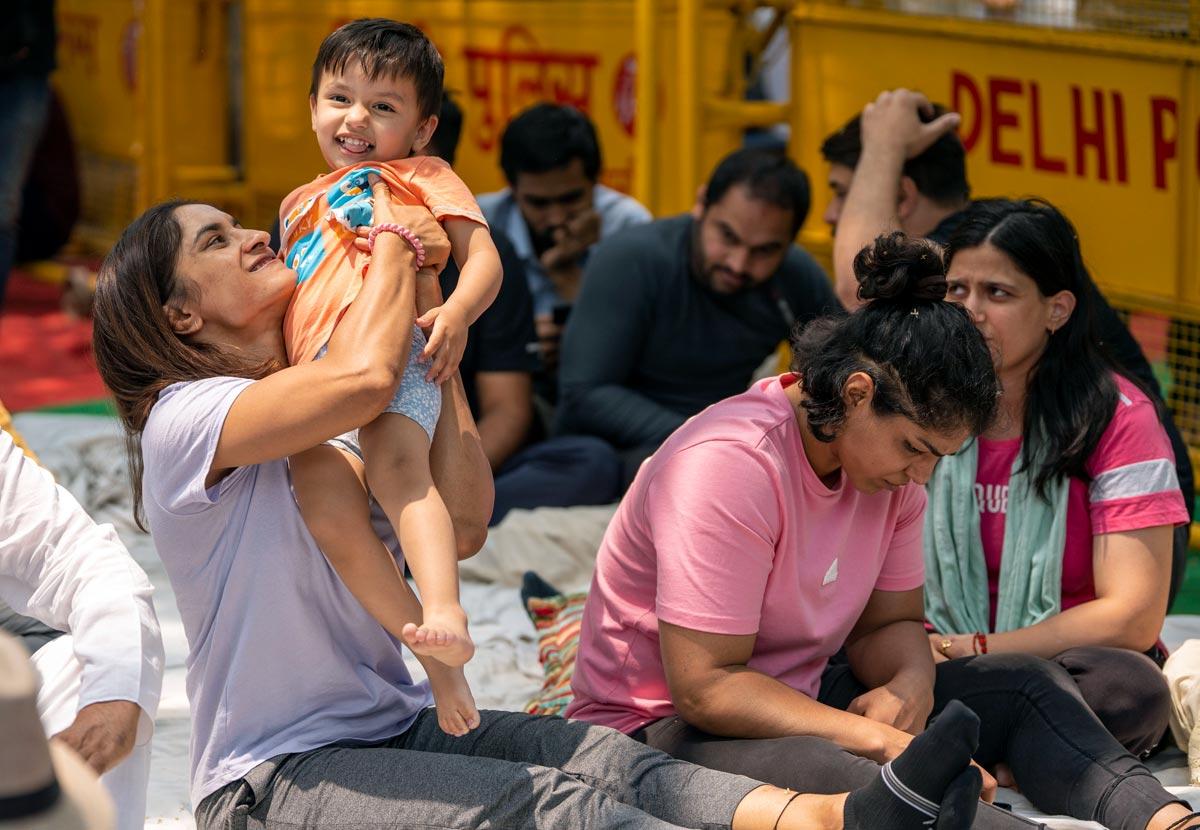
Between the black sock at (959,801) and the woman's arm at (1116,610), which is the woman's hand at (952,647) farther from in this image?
the black sock at (959,801)

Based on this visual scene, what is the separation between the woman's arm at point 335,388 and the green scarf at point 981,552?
120 cm

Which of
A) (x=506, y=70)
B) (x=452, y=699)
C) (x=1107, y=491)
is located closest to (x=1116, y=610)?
(x=1107, y=491)

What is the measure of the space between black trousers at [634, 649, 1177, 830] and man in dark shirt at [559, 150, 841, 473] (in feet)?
5.23

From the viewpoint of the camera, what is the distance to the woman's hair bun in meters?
2.47

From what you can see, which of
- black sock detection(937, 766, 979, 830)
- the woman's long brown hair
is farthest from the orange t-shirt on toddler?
black sock detection(937, 766, 979, 830)

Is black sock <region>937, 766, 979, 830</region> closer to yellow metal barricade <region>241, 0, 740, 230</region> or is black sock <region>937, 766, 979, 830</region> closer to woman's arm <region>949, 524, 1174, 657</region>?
woman's arm <region>949, 524, 1174, 657</region>

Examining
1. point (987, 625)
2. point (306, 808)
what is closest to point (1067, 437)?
point (987, 625)

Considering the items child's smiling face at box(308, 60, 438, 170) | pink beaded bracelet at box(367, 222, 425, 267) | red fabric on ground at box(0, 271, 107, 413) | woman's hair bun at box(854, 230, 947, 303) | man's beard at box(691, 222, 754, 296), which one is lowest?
red fabric on ground at box(0, 271, 107, 413)

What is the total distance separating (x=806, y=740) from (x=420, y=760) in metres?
0.57

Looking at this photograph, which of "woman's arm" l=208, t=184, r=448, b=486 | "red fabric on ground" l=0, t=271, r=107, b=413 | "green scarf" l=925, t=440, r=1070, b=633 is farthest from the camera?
"red fabric on ground" l=0, t=271, r=107, b=413

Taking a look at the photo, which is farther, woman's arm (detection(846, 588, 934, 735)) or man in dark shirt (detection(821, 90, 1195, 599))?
man in dark shirt (detection(821, 90, 1195, 599))

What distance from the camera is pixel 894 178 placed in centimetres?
368

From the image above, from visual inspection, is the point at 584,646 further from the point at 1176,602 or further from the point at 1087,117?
the point at 1087,117

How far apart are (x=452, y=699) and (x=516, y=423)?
2139mm
